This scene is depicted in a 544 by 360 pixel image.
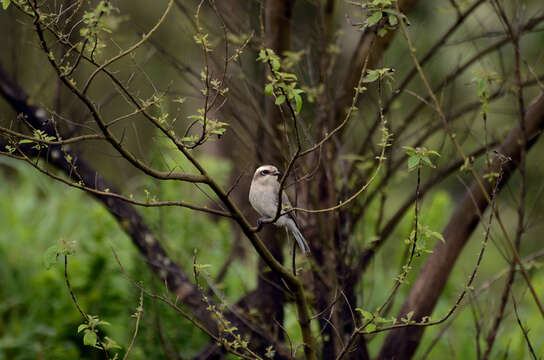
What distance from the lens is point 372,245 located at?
3775mm

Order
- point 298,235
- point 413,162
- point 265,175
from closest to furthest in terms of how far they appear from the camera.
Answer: point 413,162
point 265,175
point 298,235

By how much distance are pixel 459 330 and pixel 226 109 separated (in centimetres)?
305

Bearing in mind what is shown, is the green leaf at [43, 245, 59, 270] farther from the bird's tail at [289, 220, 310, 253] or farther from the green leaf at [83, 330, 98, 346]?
the bird's tail at [289, 220, 310, 253]

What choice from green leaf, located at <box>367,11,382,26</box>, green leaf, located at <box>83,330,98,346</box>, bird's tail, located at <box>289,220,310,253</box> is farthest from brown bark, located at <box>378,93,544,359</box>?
green leaf, located at <box>83,330,98,346</box>

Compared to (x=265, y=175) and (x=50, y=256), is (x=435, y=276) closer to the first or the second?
(x=265, y=175)

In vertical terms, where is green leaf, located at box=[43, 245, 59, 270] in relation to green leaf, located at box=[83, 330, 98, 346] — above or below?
above

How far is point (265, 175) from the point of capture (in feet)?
11.8

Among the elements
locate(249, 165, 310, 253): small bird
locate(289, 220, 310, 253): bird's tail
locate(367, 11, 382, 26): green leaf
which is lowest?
locate(367, 11, 382, 26): green leaf

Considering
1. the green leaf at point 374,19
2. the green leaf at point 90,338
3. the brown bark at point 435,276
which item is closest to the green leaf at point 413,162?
the green leaf at point 374,19

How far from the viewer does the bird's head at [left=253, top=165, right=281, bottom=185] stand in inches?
139

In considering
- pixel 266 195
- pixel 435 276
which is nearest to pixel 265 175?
pixel 266 195

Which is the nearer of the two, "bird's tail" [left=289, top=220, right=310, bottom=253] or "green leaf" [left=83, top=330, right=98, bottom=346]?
"green leaf" [left=83, top=330, right=98, bottom=346]

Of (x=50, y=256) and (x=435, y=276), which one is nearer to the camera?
(x=50, y=256)

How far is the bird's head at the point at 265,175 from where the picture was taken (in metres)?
3.54
